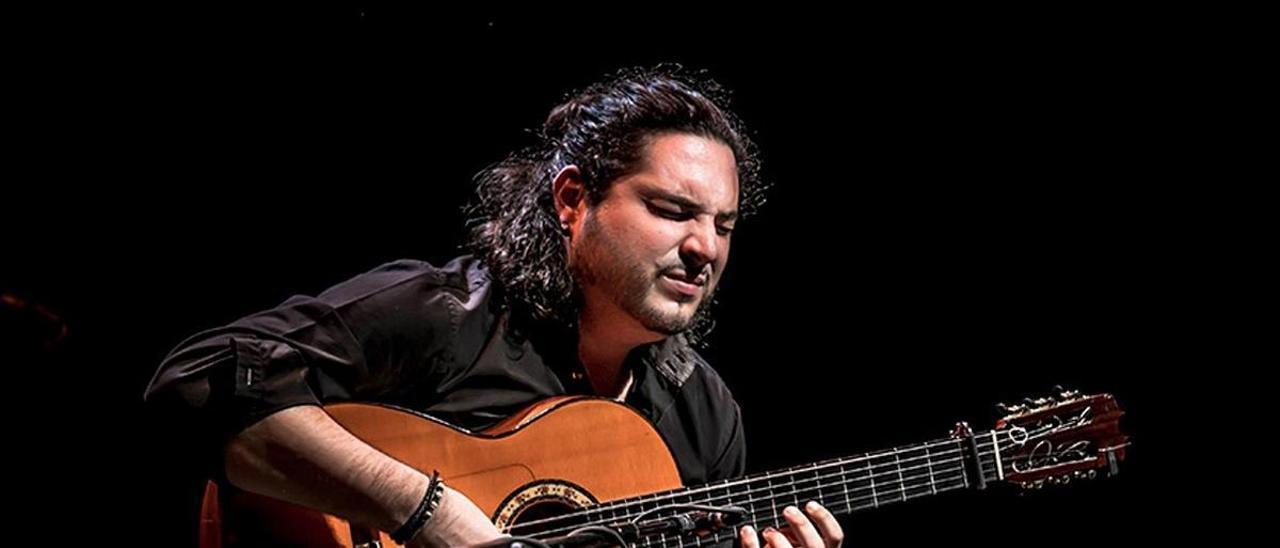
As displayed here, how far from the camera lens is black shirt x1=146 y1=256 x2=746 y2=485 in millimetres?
2041

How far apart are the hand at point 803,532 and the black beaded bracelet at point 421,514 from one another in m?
0.70

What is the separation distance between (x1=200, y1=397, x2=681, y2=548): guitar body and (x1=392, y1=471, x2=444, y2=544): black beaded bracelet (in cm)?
8

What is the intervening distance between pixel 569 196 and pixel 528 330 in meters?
0.35

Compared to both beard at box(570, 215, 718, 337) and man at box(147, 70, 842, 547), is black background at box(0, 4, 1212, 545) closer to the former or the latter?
man at box(147, 70, 842, 547)

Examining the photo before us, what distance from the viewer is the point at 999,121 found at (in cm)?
353

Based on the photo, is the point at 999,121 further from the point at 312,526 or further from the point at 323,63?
the point at 312,526

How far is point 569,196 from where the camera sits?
8.86ft

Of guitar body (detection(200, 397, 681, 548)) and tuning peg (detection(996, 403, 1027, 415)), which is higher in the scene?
guitar body (detection(200, 397, 681, 548))

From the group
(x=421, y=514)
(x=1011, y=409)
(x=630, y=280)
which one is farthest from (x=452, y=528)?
(x=1011, y=409)

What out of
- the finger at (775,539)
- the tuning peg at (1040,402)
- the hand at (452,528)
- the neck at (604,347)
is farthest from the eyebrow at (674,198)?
the tuning peg at (1040,402)

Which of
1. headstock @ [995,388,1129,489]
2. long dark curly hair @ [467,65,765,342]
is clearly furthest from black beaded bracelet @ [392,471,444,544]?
headstock @ [995,388,1129,489]

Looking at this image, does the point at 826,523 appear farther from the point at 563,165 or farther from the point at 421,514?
the point at 563,165

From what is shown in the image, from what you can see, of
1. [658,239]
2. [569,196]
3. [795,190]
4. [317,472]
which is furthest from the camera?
[795,190]

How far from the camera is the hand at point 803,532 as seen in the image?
2412 mm
